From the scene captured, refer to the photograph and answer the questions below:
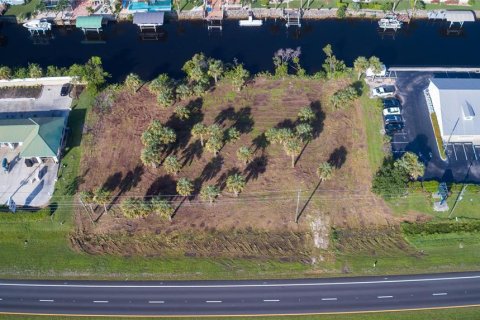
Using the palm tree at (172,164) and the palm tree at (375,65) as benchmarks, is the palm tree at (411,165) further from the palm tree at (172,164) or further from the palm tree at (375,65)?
the palm tree at (172,164)

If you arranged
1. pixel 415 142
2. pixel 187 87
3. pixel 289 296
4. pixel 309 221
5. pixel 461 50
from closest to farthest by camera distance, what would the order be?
pixel 289 296 < pixel 309 221 < pixel 415 142 < pixel 187 87 < pixel 461 50

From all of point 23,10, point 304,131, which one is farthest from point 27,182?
point 23,10

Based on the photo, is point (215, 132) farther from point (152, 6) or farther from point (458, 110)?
point (458, 110)

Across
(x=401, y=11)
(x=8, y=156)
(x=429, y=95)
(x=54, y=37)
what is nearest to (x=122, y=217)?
(x=8, y=156)

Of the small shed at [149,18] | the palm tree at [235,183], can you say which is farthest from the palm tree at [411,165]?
the small shed at [149,18]

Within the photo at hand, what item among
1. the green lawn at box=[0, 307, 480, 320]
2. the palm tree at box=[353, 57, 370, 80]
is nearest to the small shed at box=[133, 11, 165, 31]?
the palm tree at box=[353, 57, 370, 80]

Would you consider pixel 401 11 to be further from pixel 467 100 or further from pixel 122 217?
pixel 122 217

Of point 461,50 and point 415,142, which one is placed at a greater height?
point 461,50
